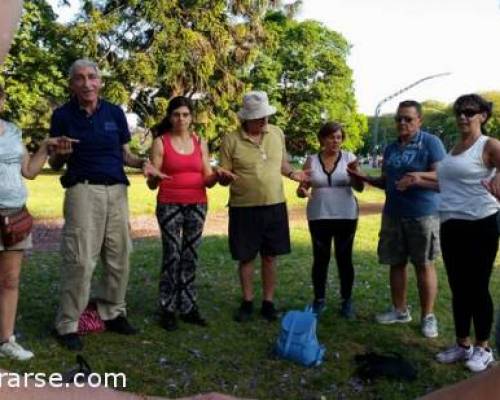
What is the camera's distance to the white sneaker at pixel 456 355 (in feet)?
15.8

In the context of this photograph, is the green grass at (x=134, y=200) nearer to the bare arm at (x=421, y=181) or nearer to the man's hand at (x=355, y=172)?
the man's hand at (x=355, y=172)

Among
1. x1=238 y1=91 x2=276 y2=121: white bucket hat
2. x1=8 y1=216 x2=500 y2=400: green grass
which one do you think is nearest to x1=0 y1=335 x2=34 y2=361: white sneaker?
x1=8 y1=216 x2=500 y2=400: green grass

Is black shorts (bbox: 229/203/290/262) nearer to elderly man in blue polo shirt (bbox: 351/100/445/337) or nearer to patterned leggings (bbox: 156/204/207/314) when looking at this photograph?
patterned leggings (bbox: 156/204/207/314)

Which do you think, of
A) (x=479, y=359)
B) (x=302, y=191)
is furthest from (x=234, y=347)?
(x=479, y=359)

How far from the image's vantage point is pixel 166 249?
5.57 meters

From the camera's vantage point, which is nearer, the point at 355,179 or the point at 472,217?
the point at 472,217

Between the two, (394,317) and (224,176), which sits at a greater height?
(224,176)

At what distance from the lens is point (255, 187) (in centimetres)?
573

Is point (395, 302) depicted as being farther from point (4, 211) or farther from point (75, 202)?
point (4, 211)

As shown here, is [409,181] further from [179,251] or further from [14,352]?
[14,352]

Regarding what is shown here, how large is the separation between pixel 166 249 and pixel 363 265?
419 cm

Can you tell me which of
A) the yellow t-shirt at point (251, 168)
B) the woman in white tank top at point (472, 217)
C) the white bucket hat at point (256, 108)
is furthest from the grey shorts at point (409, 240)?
the white bucket hat at point (256, 108)

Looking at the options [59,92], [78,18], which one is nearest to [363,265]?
[59,92]

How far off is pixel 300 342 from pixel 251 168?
1.68 meters
